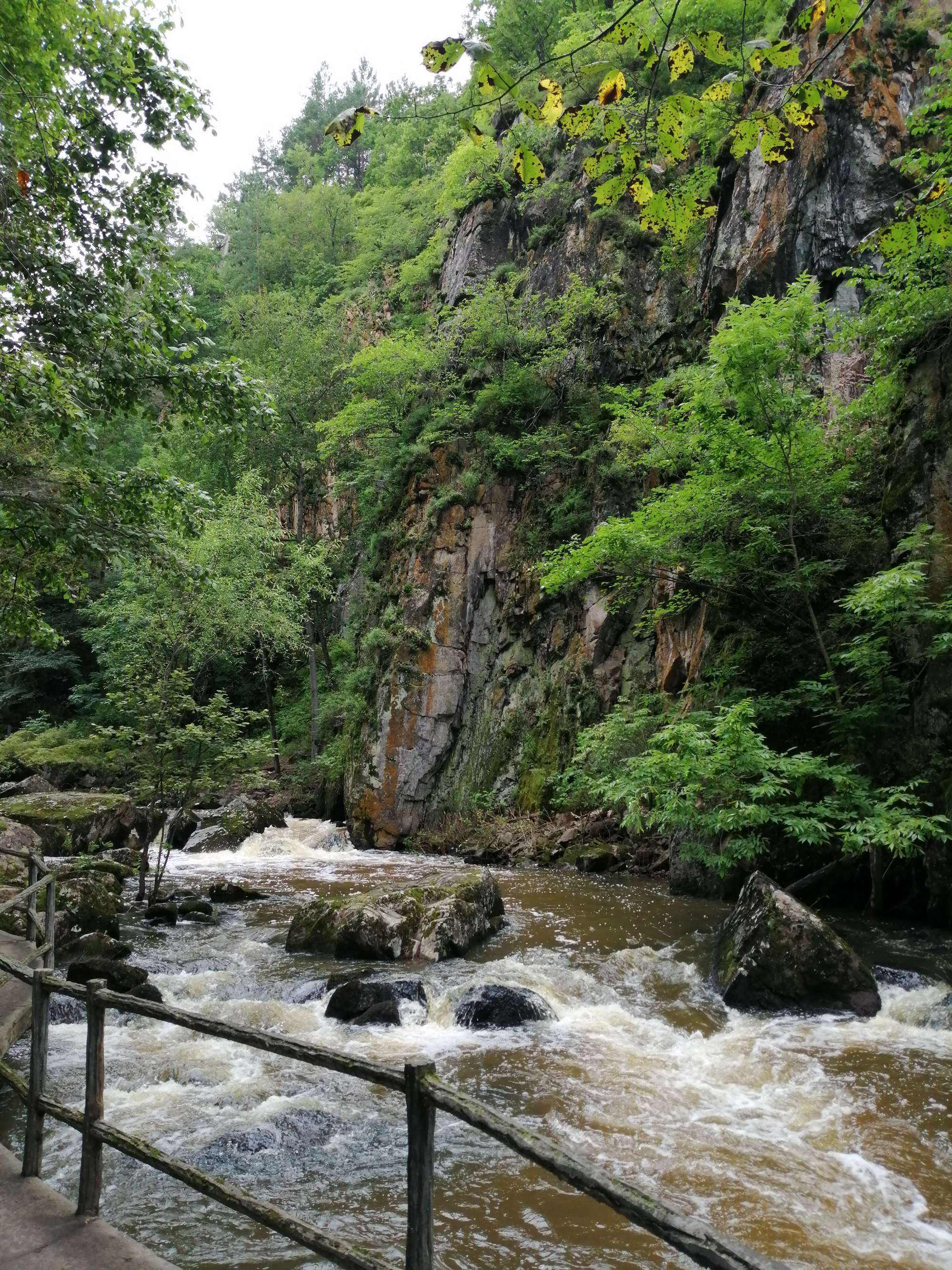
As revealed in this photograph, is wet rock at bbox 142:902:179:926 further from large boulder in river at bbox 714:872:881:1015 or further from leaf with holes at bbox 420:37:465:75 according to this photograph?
leaf with holes at bbox 420:37:465:75

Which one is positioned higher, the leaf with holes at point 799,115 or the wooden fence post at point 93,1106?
the leaf with holes at point 799,115

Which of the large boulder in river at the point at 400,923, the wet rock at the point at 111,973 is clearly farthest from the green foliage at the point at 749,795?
the wet rock at the point at 111,973

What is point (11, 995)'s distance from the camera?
5848 millimetres

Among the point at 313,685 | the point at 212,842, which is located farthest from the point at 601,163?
the point at 313,685

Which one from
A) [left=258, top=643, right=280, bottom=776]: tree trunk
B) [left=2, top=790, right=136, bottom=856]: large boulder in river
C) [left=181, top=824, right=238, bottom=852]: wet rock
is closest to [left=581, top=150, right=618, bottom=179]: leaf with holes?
[left=2, top=790, right=136, bottom=856]: large boulder in river

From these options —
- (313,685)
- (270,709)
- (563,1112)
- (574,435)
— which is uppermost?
(574,435)

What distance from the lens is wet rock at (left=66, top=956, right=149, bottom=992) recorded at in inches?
318

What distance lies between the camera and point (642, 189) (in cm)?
313

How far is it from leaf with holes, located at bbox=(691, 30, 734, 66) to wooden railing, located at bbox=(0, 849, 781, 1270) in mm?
3383

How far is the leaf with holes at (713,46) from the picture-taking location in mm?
2559

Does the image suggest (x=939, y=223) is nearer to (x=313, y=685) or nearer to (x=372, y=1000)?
(x=372, y=1000)

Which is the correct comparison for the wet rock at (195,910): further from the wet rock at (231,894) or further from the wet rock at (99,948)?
the wet rock at (99,948)

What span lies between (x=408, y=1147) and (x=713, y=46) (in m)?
3.99

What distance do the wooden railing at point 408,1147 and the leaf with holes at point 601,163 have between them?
10.6ft
